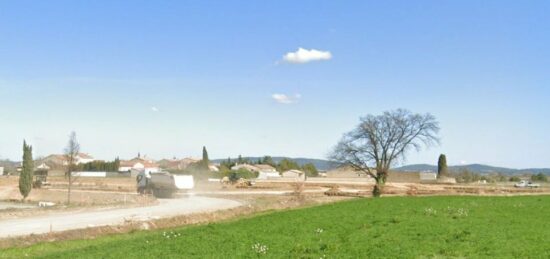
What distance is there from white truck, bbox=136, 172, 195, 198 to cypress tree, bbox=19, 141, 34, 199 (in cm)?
1416

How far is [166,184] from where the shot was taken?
2498 inches

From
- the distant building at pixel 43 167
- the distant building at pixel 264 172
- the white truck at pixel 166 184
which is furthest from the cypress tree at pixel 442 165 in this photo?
the distant building at pixel 43 167

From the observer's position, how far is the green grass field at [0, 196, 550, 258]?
1527 centimetres

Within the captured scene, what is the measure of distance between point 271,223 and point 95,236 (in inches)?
343

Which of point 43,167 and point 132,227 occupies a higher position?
point 43,167

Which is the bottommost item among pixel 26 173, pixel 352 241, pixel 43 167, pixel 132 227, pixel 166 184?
pixel 132 227

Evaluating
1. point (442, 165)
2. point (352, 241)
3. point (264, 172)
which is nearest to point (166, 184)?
point (352, 241)

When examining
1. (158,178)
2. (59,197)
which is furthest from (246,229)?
(59,197)

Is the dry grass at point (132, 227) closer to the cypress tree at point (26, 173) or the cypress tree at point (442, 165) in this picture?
the cypress tree at point (26, 173)

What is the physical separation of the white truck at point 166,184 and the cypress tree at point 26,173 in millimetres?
14164

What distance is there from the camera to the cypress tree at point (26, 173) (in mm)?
65375

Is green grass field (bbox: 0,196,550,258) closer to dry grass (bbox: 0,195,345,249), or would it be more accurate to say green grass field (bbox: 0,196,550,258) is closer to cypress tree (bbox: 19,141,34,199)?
dry grass (bbox: 0,195,345,249)

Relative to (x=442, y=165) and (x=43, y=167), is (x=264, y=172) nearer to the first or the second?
(x=442, y=165)

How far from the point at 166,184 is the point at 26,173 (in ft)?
58.4
